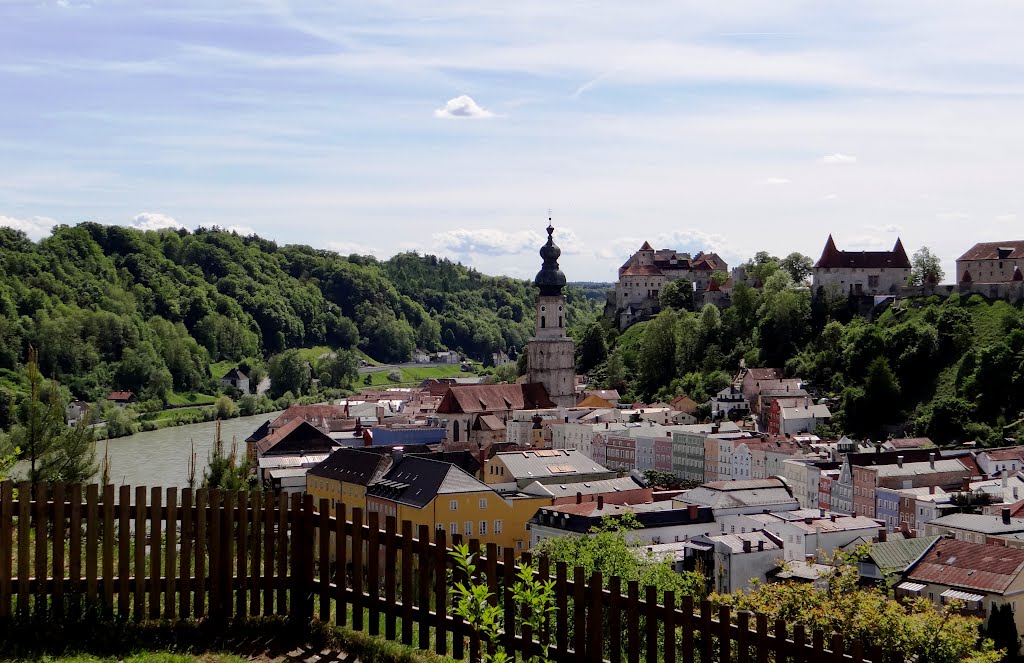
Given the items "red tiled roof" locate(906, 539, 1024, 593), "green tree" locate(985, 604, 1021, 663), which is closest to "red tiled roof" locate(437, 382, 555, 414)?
"red tiled roof" locate(906, 539, 1024, 593)

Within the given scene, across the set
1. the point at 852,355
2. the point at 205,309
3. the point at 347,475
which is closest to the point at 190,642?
the point at 347,475

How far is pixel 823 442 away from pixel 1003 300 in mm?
17888

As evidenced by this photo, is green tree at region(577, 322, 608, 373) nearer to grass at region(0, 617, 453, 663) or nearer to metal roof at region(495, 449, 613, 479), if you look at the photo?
metal roof at region(495, 449, 613, 479)

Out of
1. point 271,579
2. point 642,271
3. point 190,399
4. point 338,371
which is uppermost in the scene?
point 642,271

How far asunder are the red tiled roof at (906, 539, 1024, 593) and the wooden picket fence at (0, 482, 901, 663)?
81.3 feet

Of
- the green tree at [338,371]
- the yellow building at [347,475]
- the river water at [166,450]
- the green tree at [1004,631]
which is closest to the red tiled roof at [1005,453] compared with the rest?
the green tree at [1004,631]

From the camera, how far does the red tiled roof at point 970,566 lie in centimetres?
3127

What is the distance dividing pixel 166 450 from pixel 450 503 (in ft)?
103

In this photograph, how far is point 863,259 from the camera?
81.6 meters

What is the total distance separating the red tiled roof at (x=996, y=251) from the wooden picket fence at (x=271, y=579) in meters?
71.7

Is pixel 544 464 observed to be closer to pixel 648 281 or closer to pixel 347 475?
pixel 347 475

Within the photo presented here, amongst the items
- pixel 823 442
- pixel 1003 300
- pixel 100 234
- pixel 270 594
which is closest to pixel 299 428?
pixel 823 442

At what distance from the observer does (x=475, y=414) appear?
7012 centimetres

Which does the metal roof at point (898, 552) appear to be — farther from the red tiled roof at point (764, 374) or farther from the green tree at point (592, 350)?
the green tree at point (592, 350)
